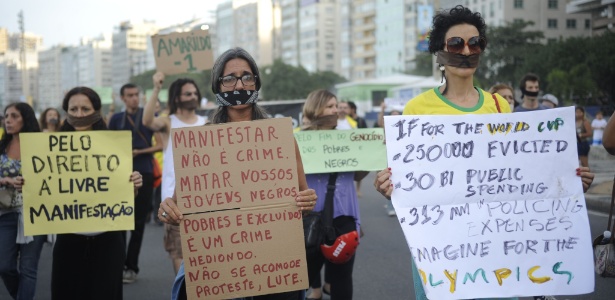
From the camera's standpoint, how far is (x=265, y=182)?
3.69m

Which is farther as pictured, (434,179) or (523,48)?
(523,48)

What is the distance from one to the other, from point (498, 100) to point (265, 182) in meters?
1.26

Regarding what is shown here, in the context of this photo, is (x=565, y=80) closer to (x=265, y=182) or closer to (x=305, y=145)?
(x=305, y=145)

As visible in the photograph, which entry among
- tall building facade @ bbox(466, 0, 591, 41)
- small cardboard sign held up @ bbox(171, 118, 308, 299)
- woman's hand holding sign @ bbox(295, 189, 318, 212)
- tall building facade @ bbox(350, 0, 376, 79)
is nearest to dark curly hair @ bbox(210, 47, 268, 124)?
small cardboard sign held up @ bbox(171, 118, 308, 299)


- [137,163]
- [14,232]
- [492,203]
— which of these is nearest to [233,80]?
[492,203]

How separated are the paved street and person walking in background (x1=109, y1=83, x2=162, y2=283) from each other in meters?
0.23

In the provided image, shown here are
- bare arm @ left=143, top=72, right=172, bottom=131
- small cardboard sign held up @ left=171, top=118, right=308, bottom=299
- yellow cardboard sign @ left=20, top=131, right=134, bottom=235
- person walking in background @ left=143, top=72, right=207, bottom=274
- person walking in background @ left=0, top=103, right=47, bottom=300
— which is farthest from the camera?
bare arm @ left=143, top=72, right=172, bottom=131

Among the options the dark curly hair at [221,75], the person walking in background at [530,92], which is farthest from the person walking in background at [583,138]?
the dark curly hair at [221,75]

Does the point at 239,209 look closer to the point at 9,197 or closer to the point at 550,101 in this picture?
the point at 9,197

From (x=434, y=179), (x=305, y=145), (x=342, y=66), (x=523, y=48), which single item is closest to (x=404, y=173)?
(x=434, y=179)

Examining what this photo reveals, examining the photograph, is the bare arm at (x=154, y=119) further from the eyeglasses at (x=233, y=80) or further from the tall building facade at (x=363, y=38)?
the tall building facade at (x=363, y=38)

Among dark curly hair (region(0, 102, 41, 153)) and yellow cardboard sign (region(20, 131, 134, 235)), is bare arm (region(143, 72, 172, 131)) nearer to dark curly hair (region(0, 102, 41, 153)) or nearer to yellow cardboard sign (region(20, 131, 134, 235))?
dark curly hair (region(0, 102, 41, 153))

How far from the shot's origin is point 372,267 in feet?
26.7

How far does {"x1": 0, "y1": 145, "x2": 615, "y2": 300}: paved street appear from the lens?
22.9 ft
